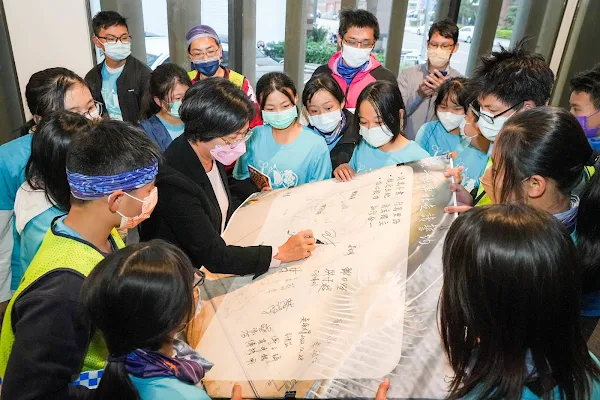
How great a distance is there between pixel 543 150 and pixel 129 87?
8.78ft

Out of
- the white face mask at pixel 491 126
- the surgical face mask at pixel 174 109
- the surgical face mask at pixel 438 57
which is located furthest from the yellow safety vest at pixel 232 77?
the white face mask at pixel 491 126

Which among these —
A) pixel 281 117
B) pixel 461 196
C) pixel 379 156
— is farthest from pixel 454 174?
pixel 281 117

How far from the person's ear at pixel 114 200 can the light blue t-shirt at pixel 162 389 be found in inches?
19.4

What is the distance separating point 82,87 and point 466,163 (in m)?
2.02

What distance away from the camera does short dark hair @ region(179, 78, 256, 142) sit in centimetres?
174

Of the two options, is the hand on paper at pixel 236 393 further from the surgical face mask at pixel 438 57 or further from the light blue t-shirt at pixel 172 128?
the surgical face mask at pixel 438 57

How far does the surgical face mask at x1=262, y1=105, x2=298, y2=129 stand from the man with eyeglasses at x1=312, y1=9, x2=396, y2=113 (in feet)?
2.14

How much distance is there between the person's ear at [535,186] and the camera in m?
1.39

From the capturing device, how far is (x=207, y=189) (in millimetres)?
1835

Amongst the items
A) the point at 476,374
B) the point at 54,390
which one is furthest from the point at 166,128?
the point at 476,374

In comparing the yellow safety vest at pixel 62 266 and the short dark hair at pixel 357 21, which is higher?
the short dark hair at pixel 357 21

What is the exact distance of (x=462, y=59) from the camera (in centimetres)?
476

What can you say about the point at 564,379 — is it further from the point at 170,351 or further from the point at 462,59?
the point at 462,59

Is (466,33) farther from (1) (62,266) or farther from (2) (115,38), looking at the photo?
(1) (62,266)
